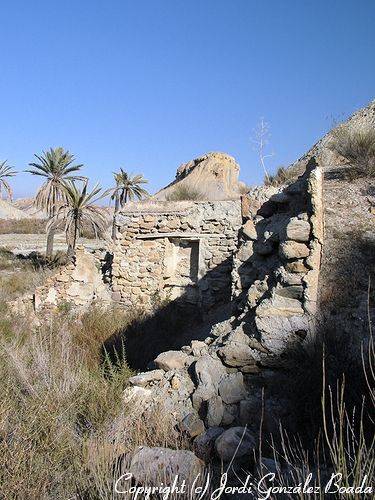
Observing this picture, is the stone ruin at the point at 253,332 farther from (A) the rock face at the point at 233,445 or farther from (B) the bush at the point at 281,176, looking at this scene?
(B) the bush at the point at 281,176

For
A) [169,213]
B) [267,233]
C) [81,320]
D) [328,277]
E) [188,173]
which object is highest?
[188,173]

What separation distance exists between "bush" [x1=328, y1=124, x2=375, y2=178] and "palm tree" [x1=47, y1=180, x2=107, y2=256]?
1212 cm

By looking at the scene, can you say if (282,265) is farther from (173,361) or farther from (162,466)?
(162,466)

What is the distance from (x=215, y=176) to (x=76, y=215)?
791 centimetres

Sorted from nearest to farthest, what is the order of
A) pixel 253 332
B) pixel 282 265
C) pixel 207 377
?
1. pixel 207 377
2. pixel 253 332
3. pixel 282 265

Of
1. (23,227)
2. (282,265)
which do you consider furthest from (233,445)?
(23,227)

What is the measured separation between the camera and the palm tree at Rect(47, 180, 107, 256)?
1864 cm

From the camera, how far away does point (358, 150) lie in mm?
7898

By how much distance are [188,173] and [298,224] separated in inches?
779

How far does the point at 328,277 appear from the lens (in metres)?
5.01

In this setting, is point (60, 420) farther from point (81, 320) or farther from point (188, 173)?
point (188, 173)

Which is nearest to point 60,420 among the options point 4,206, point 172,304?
point 172,304

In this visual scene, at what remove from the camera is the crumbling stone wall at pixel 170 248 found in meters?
11.5

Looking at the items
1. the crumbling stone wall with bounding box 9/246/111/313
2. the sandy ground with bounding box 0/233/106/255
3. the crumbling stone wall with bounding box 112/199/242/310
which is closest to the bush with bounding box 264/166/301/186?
the crumbling stone wall with bounding box 112/199/242/310
